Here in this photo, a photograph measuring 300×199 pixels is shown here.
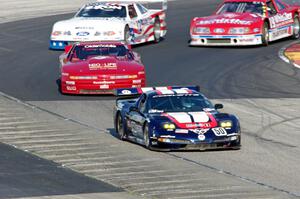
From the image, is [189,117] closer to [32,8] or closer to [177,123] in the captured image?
[177,123]

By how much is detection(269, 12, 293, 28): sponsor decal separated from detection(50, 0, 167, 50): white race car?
3.81m

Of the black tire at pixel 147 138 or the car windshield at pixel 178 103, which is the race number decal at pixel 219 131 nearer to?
the car windshield at pixel 178 103

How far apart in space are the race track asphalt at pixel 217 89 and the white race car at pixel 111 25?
1.48 feet

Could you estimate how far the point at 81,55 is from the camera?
2827cm

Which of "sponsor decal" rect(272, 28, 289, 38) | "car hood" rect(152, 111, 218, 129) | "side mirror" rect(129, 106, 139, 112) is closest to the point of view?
"car hood" rect(152, 111, 218, 129)

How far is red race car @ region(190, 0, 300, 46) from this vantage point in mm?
33688

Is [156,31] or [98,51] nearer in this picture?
[98,51]

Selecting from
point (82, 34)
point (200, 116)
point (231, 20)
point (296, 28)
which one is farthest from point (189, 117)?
point (296, 28)

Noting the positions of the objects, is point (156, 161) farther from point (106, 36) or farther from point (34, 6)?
point (34, 6)

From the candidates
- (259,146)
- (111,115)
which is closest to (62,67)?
(111,115)

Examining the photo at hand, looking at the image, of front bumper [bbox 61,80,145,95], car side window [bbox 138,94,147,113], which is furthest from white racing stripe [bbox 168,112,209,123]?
front bumper [bbox 61,80,145,95]

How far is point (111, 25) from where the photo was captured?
33.2 metres

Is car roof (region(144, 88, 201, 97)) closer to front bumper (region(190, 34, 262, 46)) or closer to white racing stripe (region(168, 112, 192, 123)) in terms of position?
white racing stripe (region(168, 112, 192, 123))

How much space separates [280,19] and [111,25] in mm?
5630
